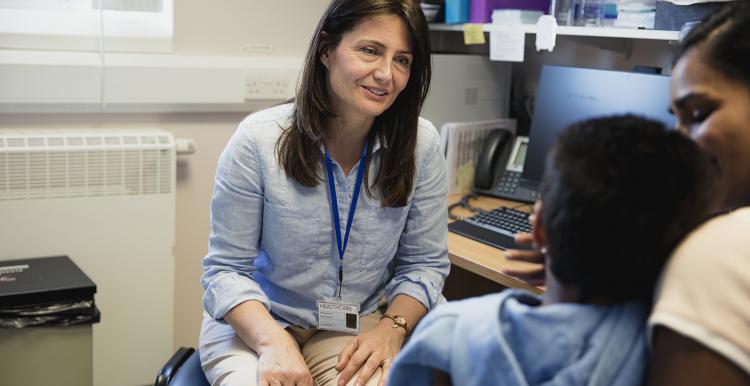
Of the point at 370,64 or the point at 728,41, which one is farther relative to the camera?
the point at 370,64

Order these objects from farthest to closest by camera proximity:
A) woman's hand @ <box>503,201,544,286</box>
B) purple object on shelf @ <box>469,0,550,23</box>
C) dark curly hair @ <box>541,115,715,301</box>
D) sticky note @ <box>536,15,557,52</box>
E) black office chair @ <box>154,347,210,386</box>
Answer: purple object on shelf @ <box>469,0,550,23</box>, sticky note @ <box>536,15,557,52</box>, black office chair @ <box>154,347,210,386</box>, woman's hand @ <box>503,201,544,286</box>, dark curly hair @ <box>541,115,715,301</box>

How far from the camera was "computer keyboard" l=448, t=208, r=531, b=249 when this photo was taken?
2.02 meters

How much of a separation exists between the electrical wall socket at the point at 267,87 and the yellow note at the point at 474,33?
616mm

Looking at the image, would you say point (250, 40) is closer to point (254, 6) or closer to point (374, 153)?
point (254, 6)

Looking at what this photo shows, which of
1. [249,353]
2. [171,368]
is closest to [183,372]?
[171,368]

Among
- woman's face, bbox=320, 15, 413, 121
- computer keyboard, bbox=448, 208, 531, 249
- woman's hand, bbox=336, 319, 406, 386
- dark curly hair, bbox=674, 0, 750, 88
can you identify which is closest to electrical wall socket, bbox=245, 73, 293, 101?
computer keyboard, bbox=448, 208, 531, 249

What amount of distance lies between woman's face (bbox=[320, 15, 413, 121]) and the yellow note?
784 millimetres

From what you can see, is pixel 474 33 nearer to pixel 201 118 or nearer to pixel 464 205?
pixel 464 205

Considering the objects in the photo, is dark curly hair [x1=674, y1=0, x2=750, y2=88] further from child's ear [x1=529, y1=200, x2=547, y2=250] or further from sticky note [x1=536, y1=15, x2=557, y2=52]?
sticky note [x1=536, y1=15, x2=557, y2=52]

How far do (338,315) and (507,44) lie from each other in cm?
107

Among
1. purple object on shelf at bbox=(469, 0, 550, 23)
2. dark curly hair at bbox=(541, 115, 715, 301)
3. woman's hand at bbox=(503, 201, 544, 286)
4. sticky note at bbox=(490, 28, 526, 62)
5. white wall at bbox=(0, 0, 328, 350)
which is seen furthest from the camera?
white wall at bbox=(0, 0, 328, 350)

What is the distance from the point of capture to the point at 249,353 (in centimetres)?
160

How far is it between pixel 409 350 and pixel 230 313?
0.79 metres

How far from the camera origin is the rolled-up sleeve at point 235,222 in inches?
64.3
